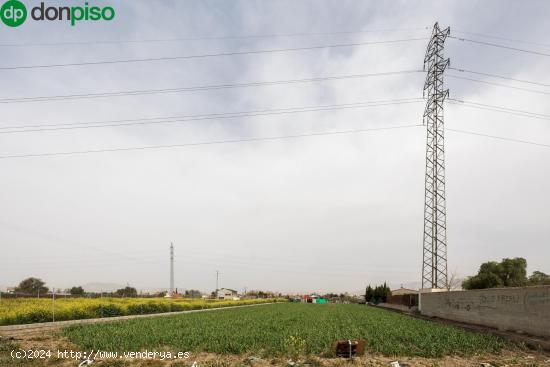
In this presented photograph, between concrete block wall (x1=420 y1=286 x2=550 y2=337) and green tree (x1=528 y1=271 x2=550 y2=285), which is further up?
concrete block wall (x1=420 y1=286 x2=550 y2=337)

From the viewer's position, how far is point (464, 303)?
31391 mm

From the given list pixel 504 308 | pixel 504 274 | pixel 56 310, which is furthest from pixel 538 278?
pixel 56 310

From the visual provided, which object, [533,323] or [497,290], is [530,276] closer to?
[497,290]

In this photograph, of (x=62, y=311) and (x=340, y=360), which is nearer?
(x=340, y=360)

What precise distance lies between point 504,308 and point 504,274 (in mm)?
41399

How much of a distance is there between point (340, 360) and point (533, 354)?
8188mm

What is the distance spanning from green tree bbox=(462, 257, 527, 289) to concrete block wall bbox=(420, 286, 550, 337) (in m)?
27.6

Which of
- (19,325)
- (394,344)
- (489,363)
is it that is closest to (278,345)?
(394,344)

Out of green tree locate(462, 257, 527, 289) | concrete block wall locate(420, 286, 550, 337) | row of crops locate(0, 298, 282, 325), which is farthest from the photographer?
green tree locate(462, 257, 527, 289)

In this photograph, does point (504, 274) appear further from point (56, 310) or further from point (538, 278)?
point (56, 310)

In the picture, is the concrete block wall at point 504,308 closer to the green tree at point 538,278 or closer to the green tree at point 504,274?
the green tree at point 504,274

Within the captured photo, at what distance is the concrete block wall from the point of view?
2036 cm

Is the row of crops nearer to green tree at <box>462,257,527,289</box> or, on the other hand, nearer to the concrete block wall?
the concrete block wall

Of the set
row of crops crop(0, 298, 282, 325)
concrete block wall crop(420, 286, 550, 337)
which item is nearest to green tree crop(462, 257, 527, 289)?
concrete block wall crop(420, 286, 550, 337)
